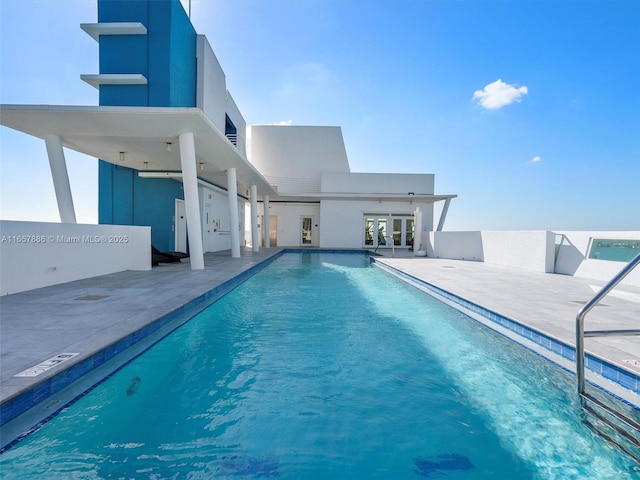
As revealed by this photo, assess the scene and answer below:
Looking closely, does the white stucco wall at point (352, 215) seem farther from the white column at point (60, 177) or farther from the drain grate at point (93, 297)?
the drain grate at point (93, 297)

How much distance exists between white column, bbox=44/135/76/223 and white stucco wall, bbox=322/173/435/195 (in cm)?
1141

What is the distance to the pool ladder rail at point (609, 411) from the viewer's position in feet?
6.08

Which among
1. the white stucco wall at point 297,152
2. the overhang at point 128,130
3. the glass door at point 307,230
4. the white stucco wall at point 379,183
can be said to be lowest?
the glass door at point 307,230

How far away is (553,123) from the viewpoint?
1293 centimetres

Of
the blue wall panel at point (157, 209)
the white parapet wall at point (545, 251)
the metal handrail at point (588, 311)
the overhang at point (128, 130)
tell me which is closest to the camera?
the metal handrail at point (588, 311)

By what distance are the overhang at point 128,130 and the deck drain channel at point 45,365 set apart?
14.9 feet

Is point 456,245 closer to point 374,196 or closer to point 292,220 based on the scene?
point 374,196

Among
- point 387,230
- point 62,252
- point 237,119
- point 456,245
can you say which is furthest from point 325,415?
point 237,119

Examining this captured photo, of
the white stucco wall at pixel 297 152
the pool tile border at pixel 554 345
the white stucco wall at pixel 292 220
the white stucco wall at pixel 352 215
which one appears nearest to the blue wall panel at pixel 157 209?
the white stucco wall at pixel 292 220

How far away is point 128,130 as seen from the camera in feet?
21.7

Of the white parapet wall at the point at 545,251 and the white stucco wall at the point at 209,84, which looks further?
the white stucco wall at the point at 209,84

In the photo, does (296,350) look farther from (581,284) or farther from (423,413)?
(581,284)

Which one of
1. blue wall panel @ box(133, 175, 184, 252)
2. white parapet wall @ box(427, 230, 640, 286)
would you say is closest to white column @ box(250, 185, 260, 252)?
blue wall panel @ box(133, 175, 184, 252)

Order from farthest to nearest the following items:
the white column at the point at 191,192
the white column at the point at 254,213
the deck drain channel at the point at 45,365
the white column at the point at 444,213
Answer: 1. the white column at the point at 444,213
2. the white column at the point at 254,213
3. the white column at the point at 191,192
4. the deck drain channel at the point at 45,365
